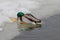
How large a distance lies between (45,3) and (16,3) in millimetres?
1024

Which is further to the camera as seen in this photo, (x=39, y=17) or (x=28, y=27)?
(x=39, y=17)

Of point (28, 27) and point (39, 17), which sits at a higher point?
point (39, 17)

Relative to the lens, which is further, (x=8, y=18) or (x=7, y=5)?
(x=7, y=5)

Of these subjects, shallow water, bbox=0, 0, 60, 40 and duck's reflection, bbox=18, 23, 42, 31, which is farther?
duck's reflection, bbox=18, 23, 42, 31

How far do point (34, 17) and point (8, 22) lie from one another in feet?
2.48

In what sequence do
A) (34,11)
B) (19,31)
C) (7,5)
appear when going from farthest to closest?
(7,5) → (34,11) → (19,31)

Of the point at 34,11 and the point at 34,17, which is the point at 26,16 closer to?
the point at 34,17

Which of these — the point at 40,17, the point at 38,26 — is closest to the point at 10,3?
the point at 40,17

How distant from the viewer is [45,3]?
8.24 metres

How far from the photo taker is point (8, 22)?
6.57 m

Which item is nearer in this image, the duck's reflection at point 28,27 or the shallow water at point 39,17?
the shallow water at point 39,17

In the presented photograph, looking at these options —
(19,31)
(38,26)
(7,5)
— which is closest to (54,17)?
(38,26)

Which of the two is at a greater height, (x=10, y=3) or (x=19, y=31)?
(x=10, y=3)

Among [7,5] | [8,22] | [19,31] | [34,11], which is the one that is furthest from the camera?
[7,5]
